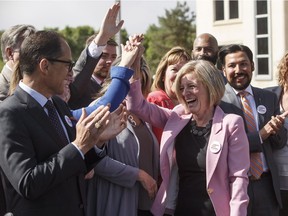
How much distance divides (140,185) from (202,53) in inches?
91.9

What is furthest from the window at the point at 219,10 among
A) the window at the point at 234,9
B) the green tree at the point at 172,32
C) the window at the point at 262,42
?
the green tree at the point at 172,32

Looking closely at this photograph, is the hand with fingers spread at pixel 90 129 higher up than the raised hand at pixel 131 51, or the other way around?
the raised hand at pixel 131 51

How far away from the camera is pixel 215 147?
4227mm

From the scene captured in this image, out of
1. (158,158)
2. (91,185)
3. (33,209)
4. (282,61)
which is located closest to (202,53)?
(282,61)

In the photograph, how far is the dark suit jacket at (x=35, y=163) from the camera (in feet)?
10.3

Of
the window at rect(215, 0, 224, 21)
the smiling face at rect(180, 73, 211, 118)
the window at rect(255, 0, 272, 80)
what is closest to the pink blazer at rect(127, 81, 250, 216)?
the smiling face at rect(180, 73, 211, 118)

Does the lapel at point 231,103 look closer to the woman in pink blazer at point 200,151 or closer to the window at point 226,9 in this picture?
the woman in pink blazer at point 200,151

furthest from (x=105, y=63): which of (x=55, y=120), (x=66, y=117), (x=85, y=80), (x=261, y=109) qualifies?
(x=55, y=120)

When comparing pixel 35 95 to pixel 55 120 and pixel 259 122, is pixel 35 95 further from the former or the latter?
pixel 259 122

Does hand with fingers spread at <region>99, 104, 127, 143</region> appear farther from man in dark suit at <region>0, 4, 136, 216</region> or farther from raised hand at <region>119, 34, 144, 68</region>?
raised hand at <region>119, 34, 144, 68</region>

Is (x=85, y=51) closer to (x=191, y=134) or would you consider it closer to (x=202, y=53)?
(x=191, y=134)

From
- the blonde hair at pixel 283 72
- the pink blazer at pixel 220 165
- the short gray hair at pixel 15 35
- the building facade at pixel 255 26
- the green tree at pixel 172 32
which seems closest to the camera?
the pink blazer at pixel 220 165

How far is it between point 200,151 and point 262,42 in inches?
1048

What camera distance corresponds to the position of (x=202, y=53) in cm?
660
